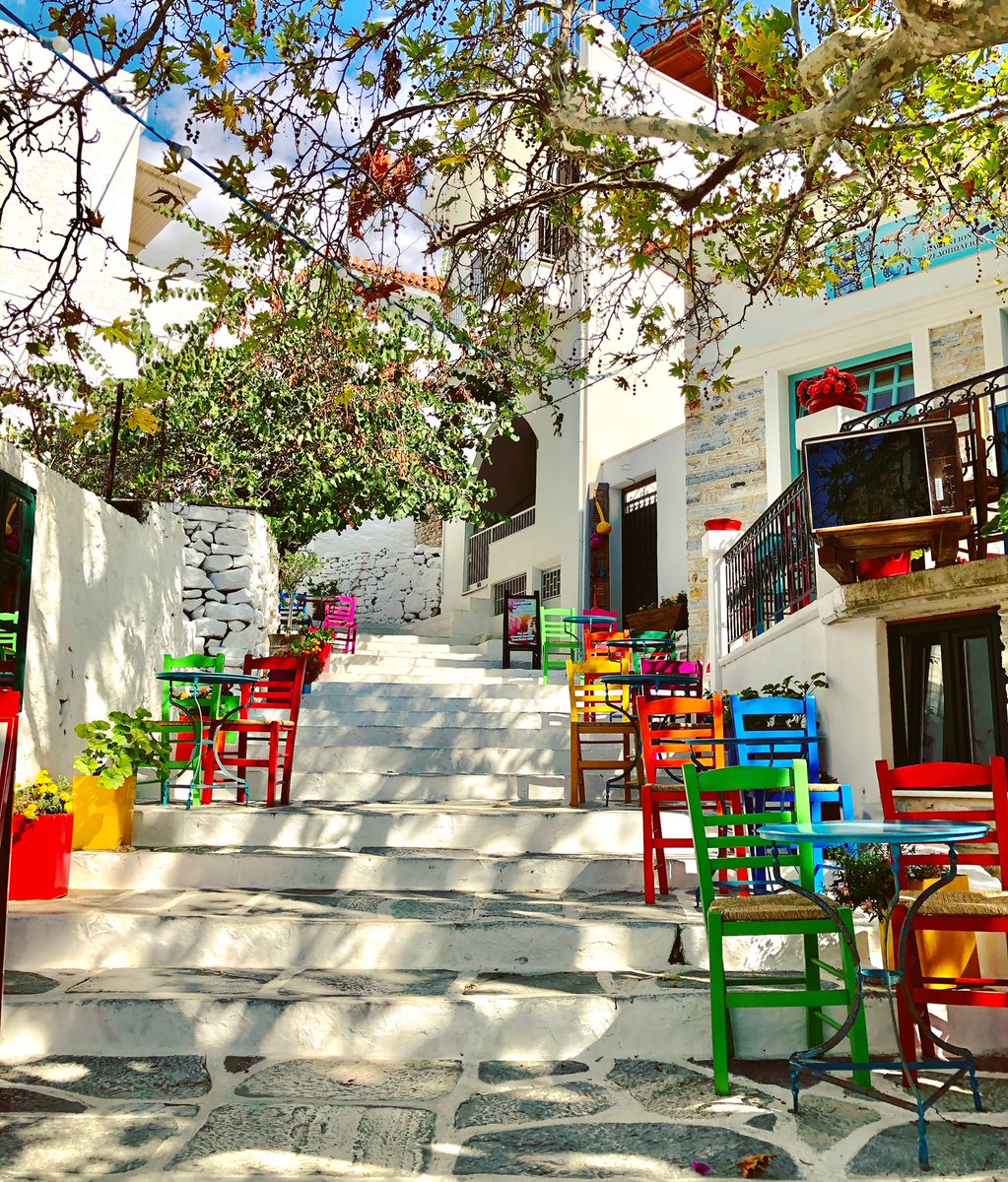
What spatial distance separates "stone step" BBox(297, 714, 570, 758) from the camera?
27.6ft

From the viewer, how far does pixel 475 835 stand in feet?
19.0

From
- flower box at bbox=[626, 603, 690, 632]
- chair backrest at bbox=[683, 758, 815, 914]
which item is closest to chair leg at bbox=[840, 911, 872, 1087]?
chair backrest at bbox=[683, 758, 815, 914]

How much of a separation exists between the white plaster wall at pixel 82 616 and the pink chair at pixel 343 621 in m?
6.04

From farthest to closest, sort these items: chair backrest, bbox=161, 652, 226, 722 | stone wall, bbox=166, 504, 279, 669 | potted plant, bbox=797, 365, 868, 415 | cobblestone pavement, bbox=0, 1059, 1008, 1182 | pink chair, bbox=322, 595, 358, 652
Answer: pink chair, bbox=322, 595, 358, 652, stone wall, bbox=166, 504, 279, 669, potted plant, bbox=797, 365, 868, 415, chair backrest, bbox=161, 652, 226, 722, cobblestone pavement, bbox=0, 1059, 1008, 1182

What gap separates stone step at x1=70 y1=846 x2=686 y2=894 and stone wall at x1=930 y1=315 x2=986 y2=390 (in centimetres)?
679

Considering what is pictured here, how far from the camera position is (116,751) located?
5500 millimetres

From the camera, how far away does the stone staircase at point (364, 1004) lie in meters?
2.64

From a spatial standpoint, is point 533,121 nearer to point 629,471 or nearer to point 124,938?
point 124,938

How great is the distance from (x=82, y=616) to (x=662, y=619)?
26.9 feet

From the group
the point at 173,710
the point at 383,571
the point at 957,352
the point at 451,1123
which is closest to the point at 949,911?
the point at 451,1123

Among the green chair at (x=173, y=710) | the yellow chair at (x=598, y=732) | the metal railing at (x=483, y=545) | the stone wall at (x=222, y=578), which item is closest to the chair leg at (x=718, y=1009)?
the yellow chair at (x=598, y=732)

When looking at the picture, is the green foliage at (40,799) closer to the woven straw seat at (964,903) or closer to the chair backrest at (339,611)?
the woven straw seat at (964,903)

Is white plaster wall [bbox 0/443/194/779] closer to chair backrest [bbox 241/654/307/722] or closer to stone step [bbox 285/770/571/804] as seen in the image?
chair backrest [bbox 241/654/307/722]

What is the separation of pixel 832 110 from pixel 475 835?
415 cm
